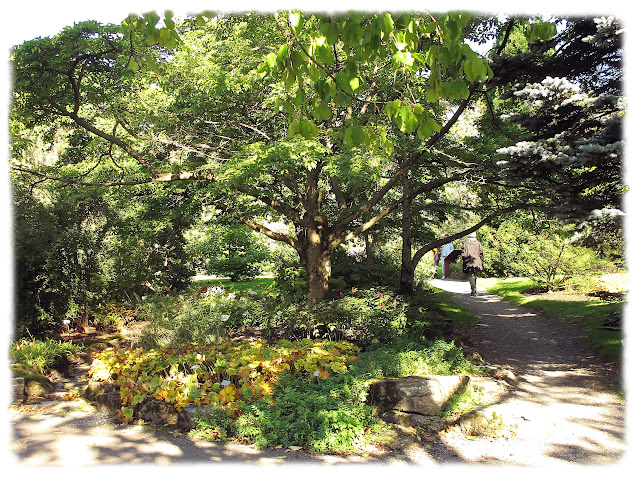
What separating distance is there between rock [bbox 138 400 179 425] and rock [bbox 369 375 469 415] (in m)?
2.17

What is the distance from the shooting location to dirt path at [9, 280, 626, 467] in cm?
410

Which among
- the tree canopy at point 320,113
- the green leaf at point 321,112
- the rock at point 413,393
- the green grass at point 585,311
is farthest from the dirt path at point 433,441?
the green leaf at point 321,112

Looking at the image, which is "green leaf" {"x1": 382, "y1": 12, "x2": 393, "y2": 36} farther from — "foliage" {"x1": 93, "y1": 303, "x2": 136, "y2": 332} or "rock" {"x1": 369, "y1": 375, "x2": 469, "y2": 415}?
"foliage" {"x1": 93, "y1": 303, "x2": 136, "y2": 332}

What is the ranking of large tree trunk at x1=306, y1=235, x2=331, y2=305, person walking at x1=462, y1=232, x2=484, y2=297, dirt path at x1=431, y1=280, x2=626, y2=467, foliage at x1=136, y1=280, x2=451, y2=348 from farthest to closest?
person walking at x1=462, y1=232, x2=484, y2=297, large tree trunk at x1=306, y1=235, x2=331, y2=305, foliage at x1=136, y1=280, x2=451, y2=348, dirt path at x1=431, y1=280, x2=626, y2=467

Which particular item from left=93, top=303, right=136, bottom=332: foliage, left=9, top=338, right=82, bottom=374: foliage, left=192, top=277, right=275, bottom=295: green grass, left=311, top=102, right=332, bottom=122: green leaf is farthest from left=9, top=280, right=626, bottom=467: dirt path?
left=192, top=277, right=275, bottom=295: green grass

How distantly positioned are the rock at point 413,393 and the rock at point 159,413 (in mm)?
2171

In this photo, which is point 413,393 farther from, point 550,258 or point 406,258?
point 550,258

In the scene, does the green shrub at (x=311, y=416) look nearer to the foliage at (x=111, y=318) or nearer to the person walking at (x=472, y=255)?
the foliage at (x=111, y=318)

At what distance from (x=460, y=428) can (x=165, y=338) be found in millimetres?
5193

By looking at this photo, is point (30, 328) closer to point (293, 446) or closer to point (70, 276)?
point (70, 276)

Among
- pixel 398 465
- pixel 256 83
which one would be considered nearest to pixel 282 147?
pixel 256 83

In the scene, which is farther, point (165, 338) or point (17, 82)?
point (165, 338)

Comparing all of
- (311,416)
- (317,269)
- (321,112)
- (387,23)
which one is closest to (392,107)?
(387,23)

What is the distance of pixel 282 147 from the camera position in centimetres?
720
